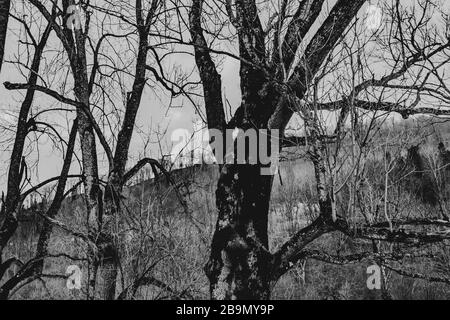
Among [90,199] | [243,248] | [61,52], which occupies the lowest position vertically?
[243,248]

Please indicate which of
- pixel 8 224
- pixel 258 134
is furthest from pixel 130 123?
pixel 258 134

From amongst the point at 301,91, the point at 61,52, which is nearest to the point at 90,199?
the point at 61,52

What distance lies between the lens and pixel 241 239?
441 centimetres

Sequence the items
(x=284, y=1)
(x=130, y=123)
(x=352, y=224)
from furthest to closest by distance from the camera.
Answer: (x=130, y=123) < (x=284, y=1) < (x=352, y=224)

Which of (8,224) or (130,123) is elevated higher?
(130,123)

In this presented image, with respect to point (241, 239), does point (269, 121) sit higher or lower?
higher

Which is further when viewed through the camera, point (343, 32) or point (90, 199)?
point (90, 199)

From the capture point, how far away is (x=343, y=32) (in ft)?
14.8

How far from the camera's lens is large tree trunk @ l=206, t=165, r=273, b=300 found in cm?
437

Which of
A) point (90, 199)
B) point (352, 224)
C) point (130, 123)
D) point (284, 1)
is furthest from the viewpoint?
point (130, 123)

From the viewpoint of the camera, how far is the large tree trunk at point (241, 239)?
4.37 meters

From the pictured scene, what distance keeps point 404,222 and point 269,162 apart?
4.41 ft

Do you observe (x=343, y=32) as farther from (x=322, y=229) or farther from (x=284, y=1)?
(x=322, y=229)

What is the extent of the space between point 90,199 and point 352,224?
4011 millimetres
